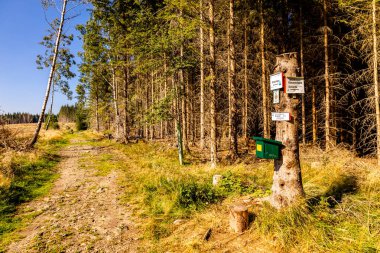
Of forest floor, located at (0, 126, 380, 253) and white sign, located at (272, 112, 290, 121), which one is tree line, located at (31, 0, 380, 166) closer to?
forest floor, located at (0, 126, 380, 253)

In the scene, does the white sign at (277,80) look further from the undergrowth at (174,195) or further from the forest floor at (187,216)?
the undergrowth at (174,195)

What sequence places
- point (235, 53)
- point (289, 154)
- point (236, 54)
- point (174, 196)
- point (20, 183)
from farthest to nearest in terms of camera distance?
point (236, 54)
point (235, 53)
point (20, 183)
point (174, 196)
point (289, 154)

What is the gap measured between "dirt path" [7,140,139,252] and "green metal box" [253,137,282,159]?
2751 millimetres

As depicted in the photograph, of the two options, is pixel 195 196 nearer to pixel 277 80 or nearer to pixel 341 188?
pixel 277 80

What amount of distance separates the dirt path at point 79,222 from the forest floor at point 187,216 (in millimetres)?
20

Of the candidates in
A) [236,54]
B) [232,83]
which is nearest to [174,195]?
[232,83]

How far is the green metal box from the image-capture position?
12.0ft

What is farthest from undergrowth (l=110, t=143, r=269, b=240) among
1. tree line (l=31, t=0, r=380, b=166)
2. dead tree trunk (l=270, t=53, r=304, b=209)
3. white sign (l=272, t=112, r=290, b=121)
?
tree line (l=31, t=0, r=380, b=166)

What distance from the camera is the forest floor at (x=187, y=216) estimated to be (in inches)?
130

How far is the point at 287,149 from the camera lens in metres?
3.79

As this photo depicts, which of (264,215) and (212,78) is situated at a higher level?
(212,78)

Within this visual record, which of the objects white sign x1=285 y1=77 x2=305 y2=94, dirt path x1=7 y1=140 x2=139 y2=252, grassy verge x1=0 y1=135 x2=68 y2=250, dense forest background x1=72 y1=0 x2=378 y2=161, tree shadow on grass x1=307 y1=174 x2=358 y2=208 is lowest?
dirt path x1=7 y1=140 x2=139 y2=252

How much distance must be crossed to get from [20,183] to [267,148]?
26.4ft

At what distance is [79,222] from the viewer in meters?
4.88
